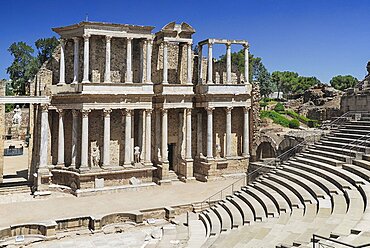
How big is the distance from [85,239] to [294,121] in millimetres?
33993

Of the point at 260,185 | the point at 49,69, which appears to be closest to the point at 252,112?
the point at 260,185

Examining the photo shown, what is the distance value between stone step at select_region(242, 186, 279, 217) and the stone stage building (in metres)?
9.37

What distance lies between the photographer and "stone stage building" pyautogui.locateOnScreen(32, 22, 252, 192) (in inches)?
1009

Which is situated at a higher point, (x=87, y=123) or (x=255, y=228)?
(x=87, y=123)

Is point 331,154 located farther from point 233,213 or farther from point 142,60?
point 142,60

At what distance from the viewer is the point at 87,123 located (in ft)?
83.4

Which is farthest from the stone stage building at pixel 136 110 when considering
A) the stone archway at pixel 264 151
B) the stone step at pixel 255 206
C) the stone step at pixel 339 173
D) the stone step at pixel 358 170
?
the stone step at pixel 358 170

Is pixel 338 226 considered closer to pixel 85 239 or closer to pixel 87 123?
pixel 85 239

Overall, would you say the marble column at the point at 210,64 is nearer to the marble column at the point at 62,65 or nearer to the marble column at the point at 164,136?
the marble column at the point at 164,136

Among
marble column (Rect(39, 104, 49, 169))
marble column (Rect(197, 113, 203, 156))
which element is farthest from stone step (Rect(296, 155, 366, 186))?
marble column (Rect(39, 104, 49, 169))

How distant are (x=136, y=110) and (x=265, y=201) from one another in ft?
46.4

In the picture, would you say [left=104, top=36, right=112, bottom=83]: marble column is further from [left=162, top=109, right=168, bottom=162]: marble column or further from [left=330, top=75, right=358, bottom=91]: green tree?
[left=330, top=75, right=358, bottom=91]: green tree

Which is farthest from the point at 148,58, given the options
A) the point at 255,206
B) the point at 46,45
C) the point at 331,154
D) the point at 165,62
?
the point at 46,45

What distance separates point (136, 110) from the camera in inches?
1118
